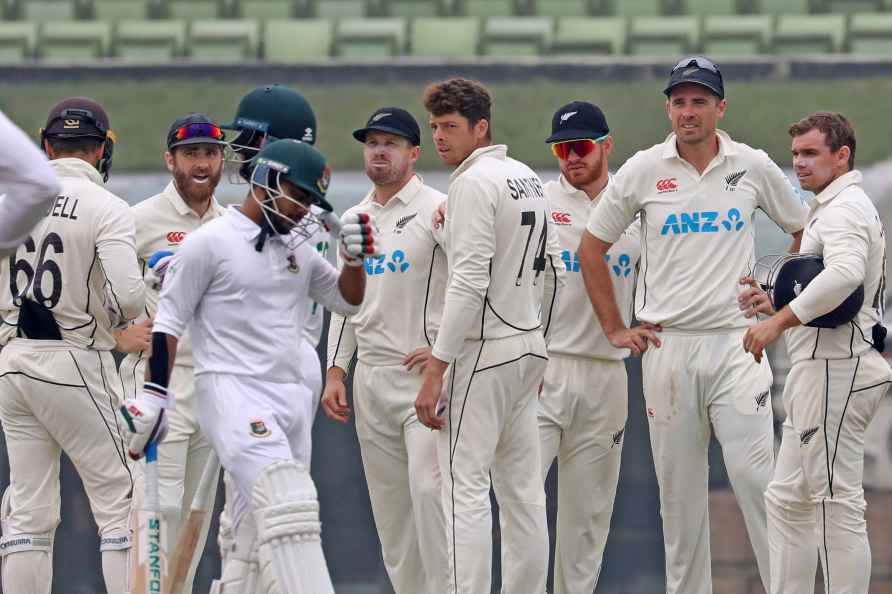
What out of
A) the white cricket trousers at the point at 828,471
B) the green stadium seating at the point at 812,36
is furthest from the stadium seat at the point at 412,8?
the white cricket trousers at the point at 828,471

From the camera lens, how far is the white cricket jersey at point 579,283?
21.8 ft

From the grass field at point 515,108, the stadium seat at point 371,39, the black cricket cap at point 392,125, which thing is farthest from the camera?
the stadium seat at point 371,39

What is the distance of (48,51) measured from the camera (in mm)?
12750

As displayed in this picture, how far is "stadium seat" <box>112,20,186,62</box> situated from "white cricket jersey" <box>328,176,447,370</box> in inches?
262

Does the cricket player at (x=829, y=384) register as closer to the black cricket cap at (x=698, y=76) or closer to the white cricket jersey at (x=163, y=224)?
the black cricket cap at (x=698, y=76)

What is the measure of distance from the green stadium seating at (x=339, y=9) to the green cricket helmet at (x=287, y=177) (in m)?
9.08

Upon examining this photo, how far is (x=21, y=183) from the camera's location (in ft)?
11.0

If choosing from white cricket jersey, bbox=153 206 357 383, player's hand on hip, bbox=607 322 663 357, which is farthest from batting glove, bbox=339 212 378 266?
player's hand on hip, bbox=607 322 663 357

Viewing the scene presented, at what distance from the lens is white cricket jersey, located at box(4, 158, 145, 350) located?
6078 millimetres

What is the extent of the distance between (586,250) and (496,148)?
2.13 ft

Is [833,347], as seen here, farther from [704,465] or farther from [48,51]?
[48,51]

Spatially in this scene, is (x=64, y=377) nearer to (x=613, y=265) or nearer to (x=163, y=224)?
(x=163, y=224)

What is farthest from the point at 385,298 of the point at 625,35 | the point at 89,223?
the point at 625,35

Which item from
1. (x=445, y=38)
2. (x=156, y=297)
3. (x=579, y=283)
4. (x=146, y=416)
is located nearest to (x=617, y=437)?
(x=579, y=283)
